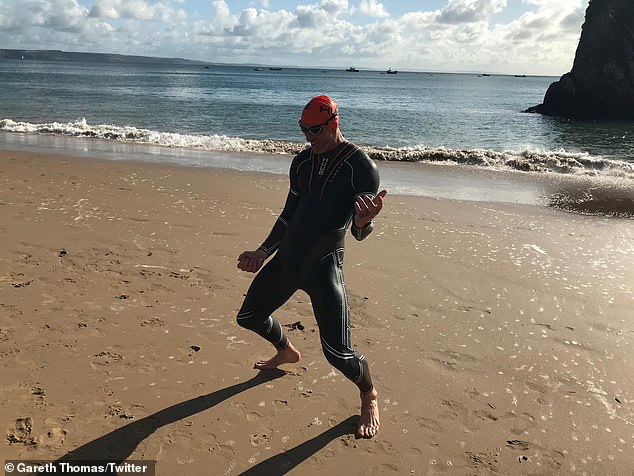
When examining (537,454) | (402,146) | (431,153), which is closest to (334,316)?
(537,454)

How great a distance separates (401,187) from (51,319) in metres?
8.61

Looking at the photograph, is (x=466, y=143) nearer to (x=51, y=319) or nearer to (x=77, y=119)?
(x=77, y=119)

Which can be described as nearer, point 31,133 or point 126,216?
point 126,216

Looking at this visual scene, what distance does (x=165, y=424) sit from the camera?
Answer: 331cm

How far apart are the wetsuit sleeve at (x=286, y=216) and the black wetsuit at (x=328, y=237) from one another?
37 mm

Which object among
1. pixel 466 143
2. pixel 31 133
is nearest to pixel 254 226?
pixel 31 133

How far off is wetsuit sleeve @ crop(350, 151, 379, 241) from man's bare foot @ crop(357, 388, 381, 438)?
3.82ft

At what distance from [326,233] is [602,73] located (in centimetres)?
5822

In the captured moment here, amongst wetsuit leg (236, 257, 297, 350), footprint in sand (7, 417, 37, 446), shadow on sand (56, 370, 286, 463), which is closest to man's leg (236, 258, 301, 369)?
wetsuit leg (236, 257, 297, 350)

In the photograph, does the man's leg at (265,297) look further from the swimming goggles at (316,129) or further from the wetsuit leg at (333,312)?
the swimming goggles at (316,129)

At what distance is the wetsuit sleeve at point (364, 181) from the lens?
3072 mm

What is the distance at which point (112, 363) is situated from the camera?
393 centimetres

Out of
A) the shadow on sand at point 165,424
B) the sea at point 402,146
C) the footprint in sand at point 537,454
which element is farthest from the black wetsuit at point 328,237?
the sea at point 402,146

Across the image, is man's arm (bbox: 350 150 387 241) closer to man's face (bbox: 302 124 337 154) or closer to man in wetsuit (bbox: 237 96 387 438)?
man in wetsuit (bbox: 237 96 387 438)
